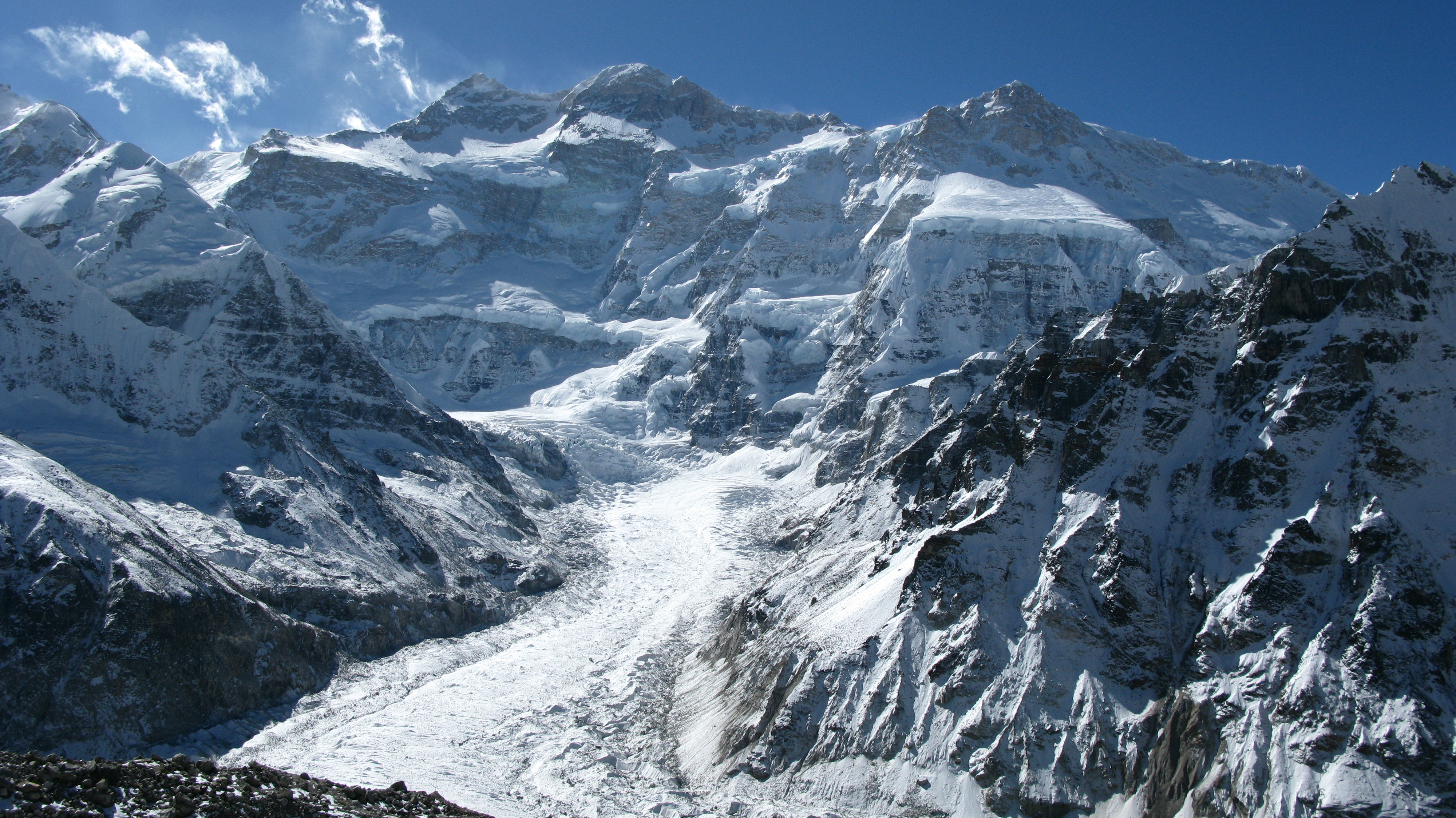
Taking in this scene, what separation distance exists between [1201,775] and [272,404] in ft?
301

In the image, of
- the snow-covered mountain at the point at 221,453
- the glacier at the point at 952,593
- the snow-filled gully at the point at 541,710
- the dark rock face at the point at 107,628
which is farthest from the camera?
the snow-covered mountain at the point at 221,453

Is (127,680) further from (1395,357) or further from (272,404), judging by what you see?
(1395,357)

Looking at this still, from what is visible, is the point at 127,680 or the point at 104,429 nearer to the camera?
the point at 127,680

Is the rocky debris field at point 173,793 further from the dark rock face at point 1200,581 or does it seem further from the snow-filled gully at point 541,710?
the dark rock face at point 1200,581

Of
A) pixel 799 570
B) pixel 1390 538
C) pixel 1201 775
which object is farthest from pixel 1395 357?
pixel 799 570

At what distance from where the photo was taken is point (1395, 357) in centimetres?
5128

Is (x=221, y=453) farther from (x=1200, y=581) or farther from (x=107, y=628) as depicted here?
(x=1200, y=581)

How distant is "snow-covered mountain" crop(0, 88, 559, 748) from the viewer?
61.3 meters

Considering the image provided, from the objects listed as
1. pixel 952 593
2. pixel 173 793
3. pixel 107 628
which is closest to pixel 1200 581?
pixel 952 593

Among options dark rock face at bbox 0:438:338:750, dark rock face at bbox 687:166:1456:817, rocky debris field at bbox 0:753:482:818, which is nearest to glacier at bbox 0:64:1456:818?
dark rock face at bbox 687:166:1456:817

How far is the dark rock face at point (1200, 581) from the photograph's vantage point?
136 feet

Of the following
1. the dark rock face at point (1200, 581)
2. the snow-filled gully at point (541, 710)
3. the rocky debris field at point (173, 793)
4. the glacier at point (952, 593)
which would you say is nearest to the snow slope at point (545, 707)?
the snow-filled gully at point (541, 710)

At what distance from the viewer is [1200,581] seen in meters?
50.1

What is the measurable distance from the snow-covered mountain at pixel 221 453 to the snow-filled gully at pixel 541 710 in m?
4.61
